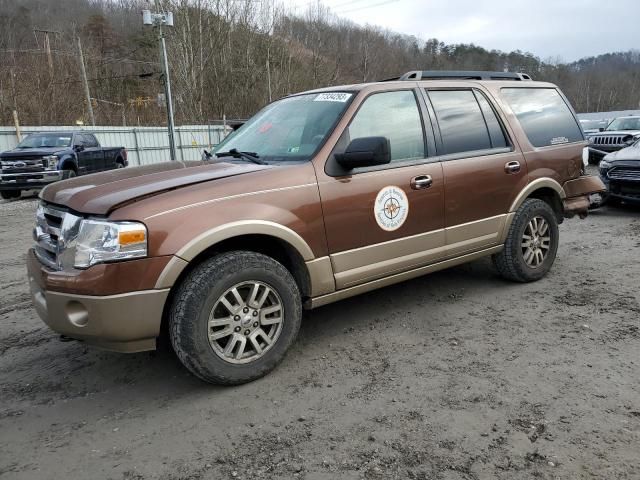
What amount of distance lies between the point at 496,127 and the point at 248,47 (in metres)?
35.7

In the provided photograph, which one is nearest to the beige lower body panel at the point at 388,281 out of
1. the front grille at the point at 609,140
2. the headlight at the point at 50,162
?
the headlight at the point at 50,162

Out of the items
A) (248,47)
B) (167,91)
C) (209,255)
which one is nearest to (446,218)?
(209,255)

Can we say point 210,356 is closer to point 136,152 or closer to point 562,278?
point 562,278

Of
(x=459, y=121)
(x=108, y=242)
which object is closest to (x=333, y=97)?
(x=459, y=121)

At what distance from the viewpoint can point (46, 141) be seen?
14758 millimetres

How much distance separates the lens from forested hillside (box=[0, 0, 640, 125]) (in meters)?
31.8

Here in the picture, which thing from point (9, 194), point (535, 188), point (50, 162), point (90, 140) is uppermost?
point (90, 140)

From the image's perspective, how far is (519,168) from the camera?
465cm

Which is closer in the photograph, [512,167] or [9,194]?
[512,167]

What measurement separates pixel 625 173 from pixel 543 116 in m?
4.76

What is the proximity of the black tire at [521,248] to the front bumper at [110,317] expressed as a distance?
325 centimetres

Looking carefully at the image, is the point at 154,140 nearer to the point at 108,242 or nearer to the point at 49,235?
the point at 49,235

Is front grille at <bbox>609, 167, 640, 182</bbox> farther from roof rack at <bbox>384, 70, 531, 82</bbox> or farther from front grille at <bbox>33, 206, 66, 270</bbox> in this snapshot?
front grille at <bbox>33, 206, 66, 270</bbox>

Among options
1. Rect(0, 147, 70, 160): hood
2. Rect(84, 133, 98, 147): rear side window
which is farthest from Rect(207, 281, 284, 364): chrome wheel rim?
Rect(84, 133, 98, 147): rear side window
